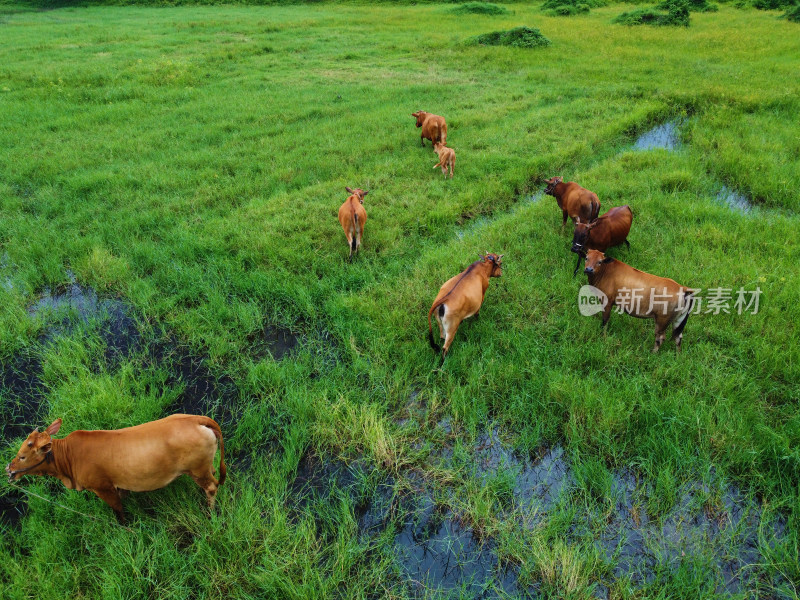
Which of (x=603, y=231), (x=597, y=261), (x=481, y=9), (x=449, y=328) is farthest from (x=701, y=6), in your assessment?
(x=449, y=328)

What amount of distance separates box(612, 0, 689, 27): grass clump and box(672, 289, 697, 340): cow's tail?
22479mm

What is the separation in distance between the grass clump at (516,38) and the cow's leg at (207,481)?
19.1 meters

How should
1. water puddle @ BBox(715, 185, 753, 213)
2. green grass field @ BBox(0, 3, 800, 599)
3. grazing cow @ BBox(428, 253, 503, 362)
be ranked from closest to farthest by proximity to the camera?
green grass field @ BBox(0, 3, 800, 599), grazing cow @ BBox(428, 253, 503, 362), water puddle @ BBox(715, 185, 753, 213)

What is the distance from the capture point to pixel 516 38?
1830 cm

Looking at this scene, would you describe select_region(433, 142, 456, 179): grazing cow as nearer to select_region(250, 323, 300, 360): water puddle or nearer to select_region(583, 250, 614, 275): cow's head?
select_region(583, 250, 614, 275): cow's head

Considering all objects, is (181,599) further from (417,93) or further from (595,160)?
(417,93)

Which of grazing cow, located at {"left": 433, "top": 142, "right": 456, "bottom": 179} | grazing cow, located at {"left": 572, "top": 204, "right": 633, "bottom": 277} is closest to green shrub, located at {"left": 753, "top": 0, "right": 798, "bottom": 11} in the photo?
grazing cow, located at {"left": 433, "top": 142, "right": 456, "bottom": 179}

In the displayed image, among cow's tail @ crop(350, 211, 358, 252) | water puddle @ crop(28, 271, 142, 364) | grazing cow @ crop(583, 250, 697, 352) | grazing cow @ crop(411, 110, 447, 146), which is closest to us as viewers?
grazing cow @ crop(583, 250, 697, 352)

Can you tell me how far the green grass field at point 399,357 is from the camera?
3053mm

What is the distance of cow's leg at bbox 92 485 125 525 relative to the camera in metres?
3.15

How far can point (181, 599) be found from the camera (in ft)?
9.25

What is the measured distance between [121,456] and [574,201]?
19.6 feet

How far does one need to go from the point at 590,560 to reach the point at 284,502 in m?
2.10

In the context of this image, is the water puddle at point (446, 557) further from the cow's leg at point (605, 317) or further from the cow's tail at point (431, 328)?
the cow's leg at point (605, 317)
